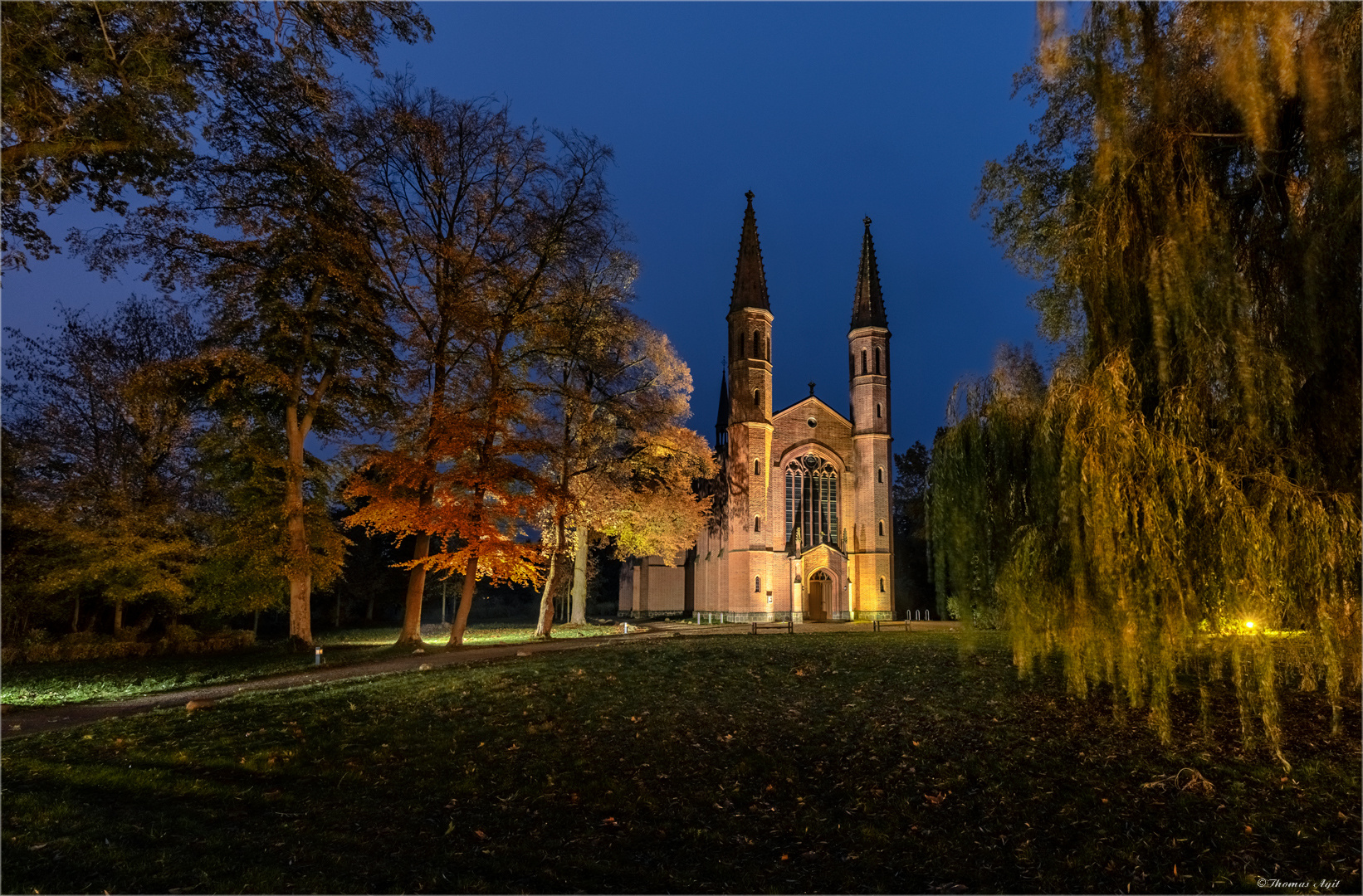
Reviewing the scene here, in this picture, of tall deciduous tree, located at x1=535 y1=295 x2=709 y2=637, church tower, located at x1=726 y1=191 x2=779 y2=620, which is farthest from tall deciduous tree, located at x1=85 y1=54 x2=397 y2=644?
church tower, located at x1=726 y1=191 x2=779 y2=620

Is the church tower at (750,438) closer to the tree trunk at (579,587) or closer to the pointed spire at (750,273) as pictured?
the pointed spire at (750,273)

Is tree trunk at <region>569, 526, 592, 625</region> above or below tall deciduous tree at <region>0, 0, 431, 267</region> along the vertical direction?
below

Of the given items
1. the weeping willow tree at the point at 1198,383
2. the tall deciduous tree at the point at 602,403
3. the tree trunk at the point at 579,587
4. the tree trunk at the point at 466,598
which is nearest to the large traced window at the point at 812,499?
the tall deciduous tree at the point at 602,403

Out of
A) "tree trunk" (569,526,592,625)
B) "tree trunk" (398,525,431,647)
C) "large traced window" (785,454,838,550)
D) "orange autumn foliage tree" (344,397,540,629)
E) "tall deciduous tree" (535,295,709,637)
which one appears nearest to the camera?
"orange autumn foliage tree" (344,397,540,629)

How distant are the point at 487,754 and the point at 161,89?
8362 mm

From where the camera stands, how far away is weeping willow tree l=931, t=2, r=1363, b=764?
5.98 meters

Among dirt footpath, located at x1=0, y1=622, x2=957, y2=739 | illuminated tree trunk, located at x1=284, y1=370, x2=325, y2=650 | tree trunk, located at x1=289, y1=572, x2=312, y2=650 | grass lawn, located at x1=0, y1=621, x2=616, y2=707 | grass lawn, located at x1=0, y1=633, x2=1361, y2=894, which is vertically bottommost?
grass lawn, located at x1=0, y1=621, x2=616, y2=707

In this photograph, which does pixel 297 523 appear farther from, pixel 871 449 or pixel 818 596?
pixel 871 449

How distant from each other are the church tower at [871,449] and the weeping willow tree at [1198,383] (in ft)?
100

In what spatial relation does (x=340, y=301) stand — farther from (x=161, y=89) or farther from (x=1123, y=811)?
(x=1123, y=811)

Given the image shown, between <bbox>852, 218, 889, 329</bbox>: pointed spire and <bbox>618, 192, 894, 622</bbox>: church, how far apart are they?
0.06m

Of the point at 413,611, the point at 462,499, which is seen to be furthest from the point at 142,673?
the point at 462,499

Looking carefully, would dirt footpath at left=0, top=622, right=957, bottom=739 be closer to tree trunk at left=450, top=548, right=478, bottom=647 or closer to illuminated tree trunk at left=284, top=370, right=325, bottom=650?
tree trunk at left=450, top=548, right=478, bottom=647

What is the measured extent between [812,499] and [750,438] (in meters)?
5.16
